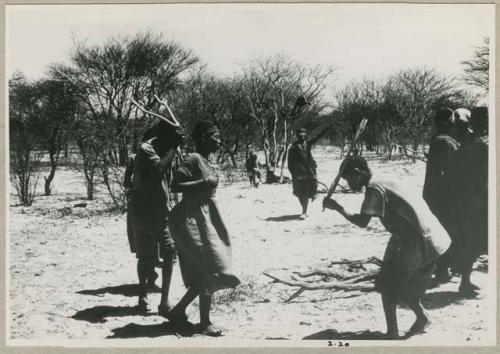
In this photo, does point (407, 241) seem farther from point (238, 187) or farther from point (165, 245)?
point (238, 187)

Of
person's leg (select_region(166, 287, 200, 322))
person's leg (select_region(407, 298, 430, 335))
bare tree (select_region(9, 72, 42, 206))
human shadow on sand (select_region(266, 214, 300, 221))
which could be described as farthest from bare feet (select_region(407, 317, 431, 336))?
bare tree (select_region(9, 72, 42, 206))

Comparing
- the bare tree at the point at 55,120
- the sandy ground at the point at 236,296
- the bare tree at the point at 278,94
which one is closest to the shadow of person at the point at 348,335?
the sandy ground at the point at 236,296

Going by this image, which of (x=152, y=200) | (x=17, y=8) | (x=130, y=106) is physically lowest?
(x=152, y=200)

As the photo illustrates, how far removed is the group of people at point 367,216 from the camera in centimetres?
440

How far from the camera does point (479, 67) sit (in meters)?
6.17

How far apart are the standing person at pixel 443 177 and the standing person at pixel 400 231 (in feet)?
4.06

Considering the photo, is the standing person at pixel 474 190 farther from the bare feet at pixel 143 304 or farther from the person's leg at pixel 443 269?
the bare feet at pixel 143 304

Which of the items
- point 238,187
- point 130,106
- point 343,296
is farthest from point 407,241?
point 238,187

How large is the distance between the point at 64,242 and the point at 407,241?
4.57m

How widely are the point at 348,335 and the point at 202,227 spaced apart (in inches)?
69.3

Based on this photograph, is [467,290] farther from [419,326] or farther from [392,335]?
[392,335]

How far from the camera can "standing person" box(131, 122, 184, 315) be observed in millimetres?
4898

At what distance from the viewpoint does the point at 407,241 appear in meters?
4.44

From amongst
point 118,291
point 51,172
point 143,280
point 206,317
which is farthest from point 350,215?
point 51,172
